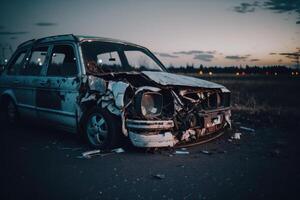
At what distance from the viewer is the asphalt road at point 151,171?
10.9ft

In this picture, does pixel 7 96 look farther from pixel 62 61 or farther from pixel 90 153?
pixel 90 153

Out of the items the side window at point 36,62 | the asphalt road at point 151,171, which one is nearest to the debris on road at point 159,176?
the asphalt road at point 151,171

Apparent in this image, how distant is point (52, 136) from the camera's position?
242 inches

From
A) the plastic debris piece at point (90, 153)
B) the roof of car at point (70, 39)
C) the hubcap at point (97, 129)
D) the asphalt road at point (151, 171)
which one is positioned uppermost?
the roof of car at point (70, 39)

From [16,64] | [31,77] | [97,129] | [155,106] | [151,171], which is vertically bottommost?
[151,171]

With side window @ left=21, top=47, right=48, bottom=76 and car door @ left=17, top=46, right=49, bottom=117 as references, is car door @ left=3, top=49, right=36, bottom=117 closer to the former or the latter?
car door @ left=17, top=46, right=49, bottom=117

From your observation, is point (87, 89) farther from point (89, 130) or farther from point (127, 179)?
point (127, 179)

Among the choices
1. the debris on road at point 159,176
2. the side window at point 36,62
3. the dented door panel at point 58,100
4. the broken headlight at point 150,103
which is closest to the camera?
the debris on road at point 159,176

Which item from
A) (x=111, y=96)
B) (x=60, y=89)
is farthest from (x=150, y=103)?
(x=60, y=89)

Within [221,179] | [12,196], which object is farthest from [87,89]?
[221,179]

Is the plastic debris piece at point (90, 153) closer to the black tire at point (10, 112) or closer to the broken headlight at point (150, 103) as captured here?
the broken headlight at point (150, 103)

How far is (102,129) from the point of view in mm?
4980

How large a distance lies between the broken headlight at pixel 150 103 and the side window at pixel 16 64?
3.55 metres

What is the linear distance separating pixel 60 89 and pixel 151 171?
2.36 meters
